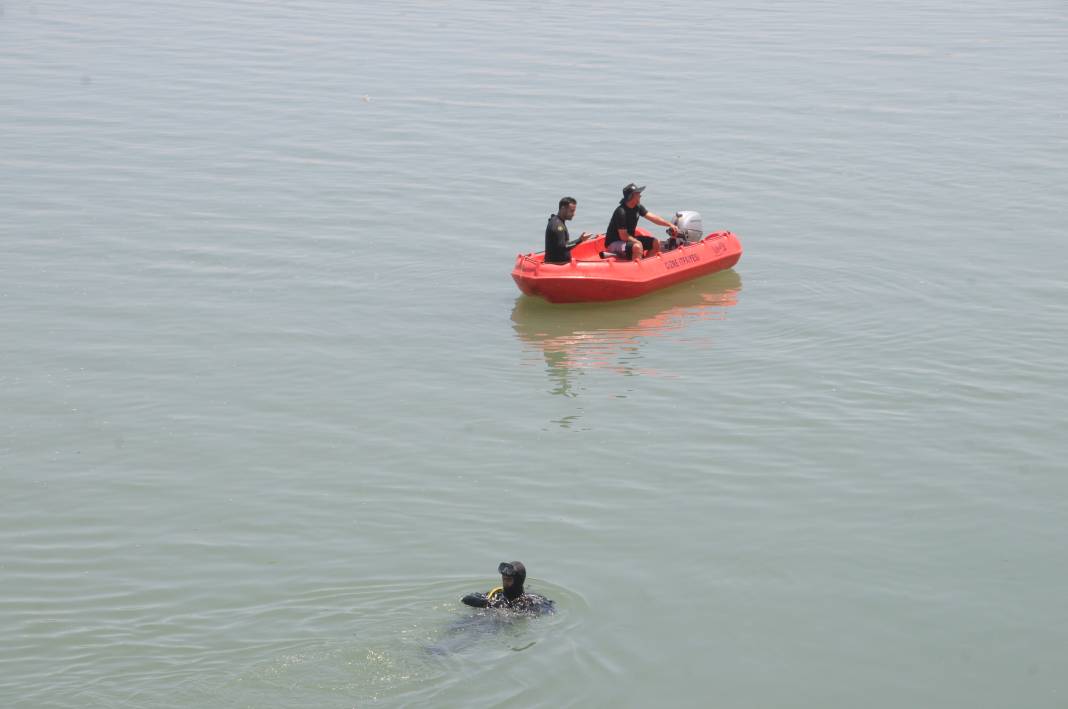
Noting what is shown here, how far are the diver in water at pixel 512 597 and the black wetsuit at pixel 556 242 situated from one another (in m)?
7.93

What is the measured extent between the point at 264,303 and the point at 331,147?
8.14 meters

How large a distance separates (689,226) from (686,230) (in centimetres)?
7

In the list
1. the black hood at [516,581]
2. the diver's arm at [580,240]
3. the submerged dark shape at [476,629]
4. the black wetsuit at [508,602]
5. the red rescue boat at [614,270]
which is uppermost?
the diver's arm at [580,240]

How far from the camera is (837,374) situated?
15.2 metres

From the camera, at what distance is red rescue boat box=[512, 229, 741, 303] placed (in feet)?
56.7

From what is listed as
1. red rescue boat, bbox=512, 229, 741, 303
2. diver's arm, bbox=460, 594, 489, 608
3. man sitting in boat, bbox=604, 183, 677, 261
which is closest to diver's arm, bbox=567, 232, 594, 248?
red rescue boat, bbox=512, 229, 741, 303

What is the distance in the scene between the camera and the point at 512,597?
384 inches

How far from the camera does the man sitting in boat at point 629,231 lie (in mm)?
18016

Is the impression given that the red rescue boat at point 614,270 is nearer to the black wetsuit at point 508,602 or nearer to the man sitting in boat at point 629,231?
the man sitting in boat at point 629,231

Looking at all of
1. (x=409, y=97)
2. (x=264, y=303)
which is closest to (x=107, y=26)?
(x=409, y=97)

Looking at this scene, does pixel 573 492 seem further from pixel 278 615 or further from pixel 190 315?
pixel 190 315

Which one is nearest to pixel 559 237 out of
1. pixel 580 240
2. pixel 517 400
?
pixel 580 240

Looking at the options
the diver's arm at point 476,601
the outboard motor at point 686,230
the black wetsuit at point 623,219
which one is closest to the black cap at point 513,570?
the diver's arm at point 476,601

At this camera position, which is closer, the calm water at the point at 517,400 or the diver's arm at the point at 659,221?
the calm water at the point at 517,400
